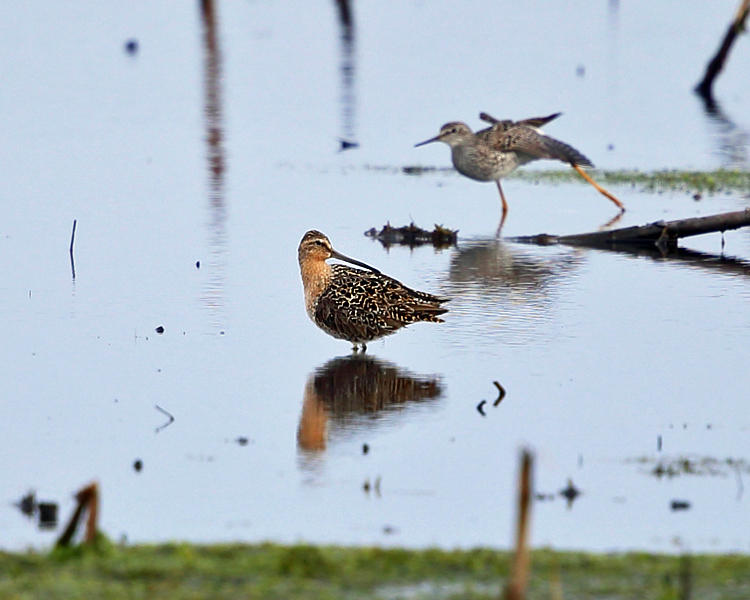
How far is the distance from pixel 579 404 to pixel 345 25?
3129cm

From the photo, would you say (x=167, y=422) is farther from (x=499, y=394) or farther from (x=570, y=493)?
(x=570, y=493)

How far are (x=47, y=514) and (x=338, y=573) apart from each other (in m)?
1.85

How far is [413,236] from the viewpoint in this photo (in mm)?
15281

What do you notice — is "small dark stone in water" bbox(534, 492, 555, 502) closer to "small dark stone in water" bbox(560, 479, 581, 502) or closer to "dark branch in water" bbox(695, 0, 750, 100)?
"small dark stone in water" bbox(560, 479, 581, 502)

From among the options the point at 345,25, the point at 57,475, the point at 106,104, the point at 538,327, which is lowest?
the point at 57,475

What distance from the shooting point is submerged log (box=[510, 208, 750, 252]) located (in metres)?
14.4

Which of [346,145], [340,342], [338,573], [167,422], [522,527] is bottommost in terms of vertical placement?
[338,573]

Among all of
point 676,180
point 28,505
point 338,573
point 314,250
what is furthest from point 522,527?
point 676,180

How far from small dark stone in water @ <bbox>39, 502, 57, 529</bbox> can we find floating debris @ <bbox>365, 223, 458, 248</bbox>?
8.08m

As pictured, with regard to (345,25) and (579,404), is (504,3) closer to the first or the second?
(345,25)

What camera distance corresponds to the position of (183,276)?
528 inches

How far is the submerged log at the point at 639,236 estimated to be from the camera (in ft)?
47.2

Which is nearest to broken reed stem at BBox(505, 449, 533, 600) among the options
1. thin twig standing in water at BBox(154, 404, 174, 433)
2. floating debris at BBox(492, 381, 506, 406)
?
thin twig standing in water at BBox(154, 404, 174, 433)

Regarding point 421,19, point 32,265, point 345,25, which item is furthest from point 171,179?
point 421,19
